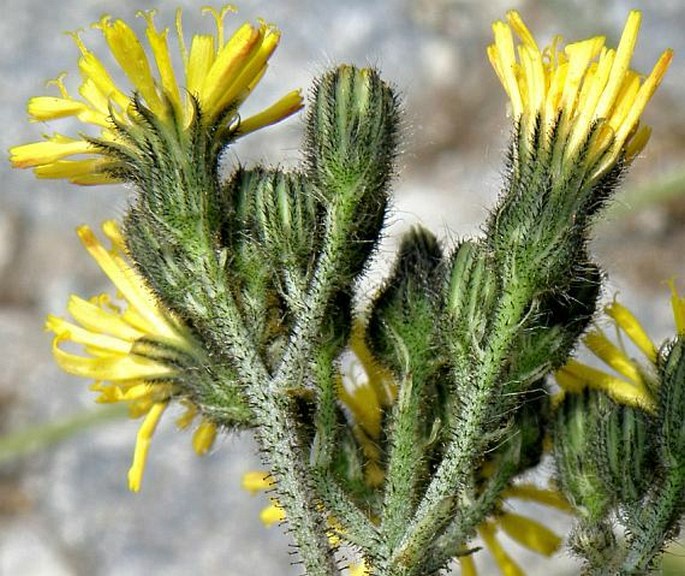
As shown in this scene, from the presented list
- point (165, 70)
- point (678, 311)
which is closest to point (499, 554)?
point (678, 311)

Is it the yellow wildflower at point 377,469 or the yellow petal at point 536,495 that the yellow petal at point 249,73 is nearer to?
the yellow wildflower at point 377,469

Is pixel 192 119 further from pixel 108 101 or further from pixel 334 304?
pixel 334 304

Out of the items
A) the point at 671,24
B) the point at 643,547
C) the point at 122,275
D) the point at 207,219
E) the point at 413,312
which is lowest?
the point at 643,547

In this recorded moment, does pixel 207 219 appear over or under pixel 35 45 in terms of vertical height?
under

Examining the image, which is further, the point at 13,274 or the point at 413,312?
the point at 13,274

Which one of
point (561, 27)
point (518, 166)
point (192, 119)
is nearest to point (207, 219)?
point (192, 119)

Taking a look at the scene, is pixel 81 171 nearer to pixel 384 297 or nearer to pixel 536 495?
pixel 384 297

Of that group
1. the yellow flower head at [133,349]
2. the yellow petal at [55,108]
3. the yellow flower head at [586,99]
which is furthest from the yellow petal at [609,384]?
the yellow petal at [55,108]
